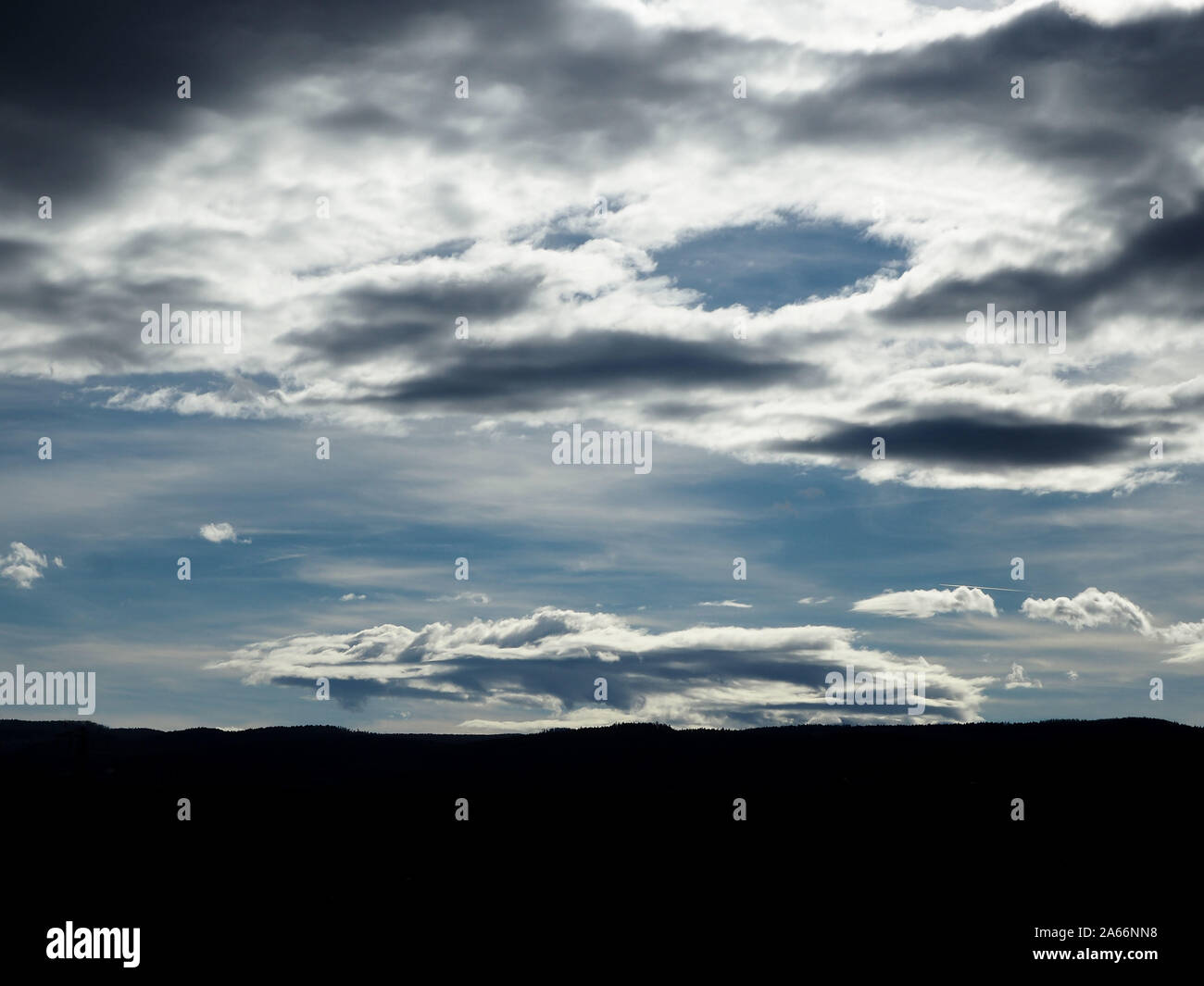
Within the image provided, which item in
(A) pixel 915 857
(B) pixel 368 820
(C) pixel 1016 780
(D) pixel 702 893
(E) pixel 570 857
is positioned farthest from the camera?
(C) pixel 1016 780

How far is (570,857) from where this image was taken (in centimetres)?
11231

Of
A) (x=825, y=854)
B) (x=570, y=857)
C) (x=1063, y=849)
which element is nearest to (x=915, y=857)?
(x=825, y=854)

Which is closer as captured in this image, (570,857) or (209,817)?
(570,857)

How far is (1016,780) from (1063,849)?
89.5 m
